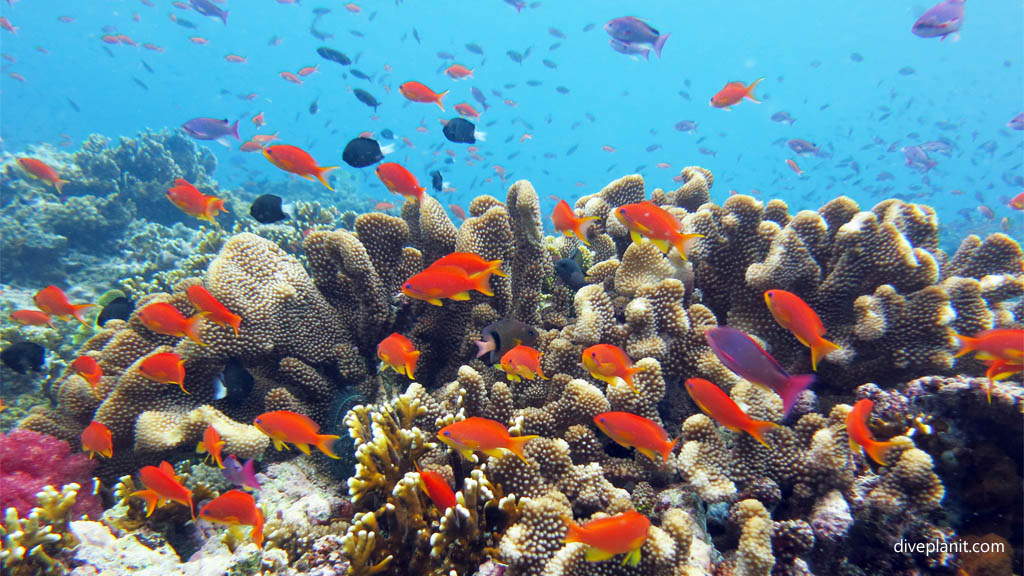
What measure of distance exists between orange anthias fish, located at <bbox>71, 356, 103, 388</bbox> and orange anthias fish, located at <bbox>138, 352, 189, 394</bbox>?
2.53 feet

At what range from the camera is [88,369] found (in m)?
3.61

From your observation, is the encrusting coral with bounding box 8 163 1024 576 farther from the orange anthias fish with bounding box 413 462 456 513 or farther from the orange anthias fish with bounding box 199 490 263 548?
the orange anthias fish with bounding box 199 490 263 548

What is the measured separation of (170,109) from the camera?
4518 inches

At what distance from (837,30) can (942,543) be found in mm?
153236

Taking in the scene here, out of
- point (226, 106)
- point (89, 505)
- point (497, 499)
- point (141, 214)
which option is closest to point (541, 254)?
point (497, 499)

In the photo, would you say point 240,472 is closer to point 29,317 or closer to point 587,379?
point 587,379

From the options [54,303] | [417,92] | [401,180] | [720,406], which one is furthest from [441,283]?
[417,92]

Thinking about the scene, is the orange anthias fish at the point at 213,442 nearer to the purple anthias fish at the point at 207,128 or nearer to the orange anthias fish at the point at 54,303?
→ the orange anthias fish at the point at 54,303

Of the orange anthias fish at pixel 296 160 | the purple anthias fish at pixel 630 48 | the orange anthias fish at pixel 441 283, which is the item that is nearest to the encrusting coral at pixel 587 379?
the orange anthias fish at pixel 441 283

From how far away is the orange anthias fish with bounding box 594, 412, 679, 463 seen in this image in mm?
2488

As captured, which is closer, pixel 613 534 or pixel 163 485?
pixel 613 534

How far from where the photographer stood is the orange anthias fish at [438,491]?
8.61 feet

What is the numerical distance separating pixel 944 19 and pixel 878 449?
33.5 ft

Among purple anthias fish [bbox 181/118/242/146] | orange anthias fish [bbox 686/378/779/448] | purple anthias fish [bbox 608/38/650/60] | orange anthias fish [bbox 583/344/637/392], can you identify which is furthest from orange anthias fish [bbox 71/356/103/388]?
purple anthias fish [bbox 608/38/650/60]
